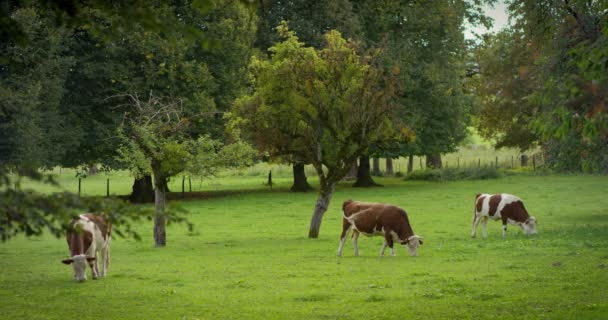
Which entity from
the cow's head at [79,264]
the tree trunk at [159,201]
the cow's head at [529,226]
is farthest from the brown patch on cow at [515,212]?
the cow's head at [79,264]

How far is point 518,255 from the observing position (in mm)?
22531

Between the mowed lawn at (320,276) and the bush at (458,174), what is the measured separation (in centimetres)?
2923

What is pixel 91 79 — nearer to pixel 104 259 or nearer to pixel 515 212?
pixel 515 212

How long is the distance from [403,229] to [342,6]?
3240cm

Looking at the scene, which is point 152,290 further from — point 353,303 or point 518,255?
point 518,255

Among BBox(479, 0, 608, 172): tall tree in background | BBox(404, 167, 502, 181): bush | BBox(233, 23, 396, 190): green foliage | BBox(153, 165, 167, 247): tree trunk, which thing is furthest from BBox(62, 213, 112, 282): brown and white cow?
BBox(404, 167, 502, 181): bush

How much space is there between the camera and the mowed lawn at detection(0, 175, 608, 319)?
1448 cm

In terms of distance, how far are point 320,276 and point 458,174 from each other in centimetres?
4855

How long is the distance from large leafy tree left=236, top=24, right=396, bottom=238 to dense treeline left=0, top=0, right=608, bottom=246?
5 centimetres

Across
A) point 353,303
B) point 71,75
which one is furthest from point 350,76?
point 71,75

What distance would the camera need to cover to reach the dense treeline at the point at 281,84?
11547 mm

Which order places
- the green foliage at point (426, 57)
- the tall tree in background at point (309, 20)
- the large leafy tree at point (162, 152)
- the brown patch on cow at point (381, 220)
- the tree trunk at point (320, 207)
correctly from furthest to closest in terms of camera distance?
the green foliage at point (426, 57) < the tall tree in background at point (309, 20) < the tree trunk at point (320, 207) < the large leafy tree at point (162, 152) < the brown patch on cow at point (381, 220)

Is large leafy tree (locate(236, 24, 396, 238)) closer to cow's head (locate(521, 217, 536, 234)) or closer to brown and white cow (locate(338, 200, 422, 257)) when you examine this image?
cow's head (locate(521, 217, 536, 234))

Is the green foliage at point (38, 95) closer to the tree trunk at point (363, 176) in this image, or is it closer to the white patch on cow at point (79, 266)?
the white patch on cow at point (79, 266)
